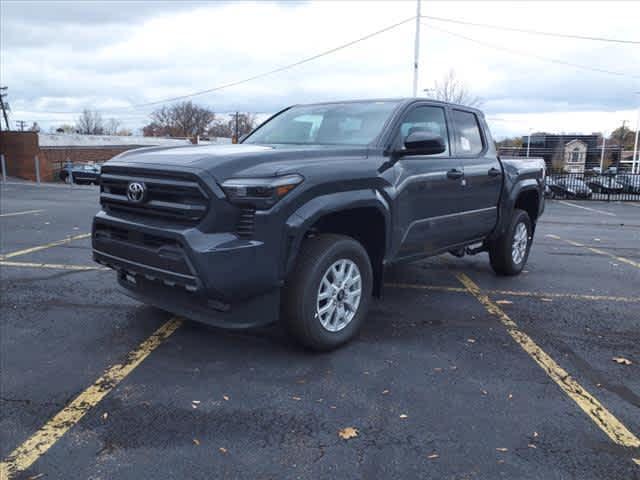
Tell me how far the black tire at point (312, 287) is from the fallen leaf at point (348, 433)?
906mm

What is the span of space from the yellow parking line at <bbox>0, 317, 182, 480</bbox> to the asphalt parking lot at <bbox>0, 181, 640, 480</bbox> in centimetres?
→ 1

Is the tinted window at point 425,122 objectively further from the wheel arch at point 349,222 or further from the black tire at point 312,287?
the black tire at point 312,287

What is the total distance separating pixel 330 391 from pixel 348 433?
0.49 metres

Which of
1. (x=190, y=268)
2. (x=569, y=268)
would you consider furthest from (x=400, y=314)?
(x=569, y=268)

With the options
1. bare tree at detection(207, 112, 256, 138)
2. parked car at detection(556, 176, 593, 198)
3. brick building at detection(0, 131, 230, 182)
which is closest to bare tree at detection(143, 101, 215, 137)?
bare tree at detection(207, 112, 256, 138)

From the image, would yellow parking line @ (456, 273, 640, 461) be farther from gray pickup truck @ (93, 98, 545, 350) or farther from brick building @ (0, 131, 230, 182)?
brick building @ (0, 131, 230, 182)

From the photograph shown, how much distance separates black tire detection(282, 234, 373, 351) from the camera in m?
3.64

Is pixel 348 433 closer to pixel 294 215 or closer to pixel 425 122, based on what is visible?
pixel 294 215

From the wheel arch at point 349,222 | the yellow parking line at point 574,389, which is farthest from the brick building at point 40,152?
the yellow parking line at point 574,389

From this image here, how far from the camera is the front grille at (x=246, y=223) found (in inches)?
131

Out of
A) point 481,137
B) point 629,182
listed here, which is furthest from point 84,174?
point 481,137

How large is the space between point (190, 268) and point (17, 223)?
8755mm

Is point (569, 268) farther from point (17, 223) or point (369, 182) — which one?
point (17, 223)

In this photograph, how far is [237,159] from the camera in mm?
3432
